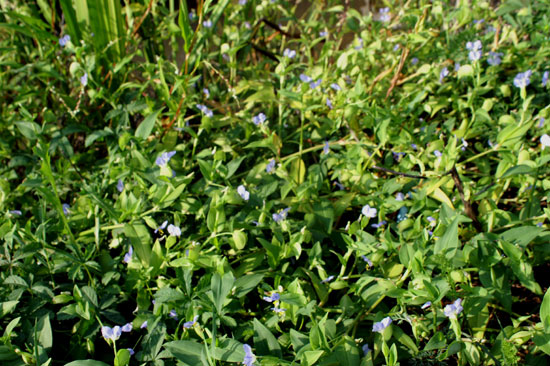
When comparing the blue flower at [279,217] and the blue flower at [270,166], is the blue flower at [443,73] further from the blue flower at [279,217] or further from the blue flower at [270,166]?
the blue flower at [279,217]

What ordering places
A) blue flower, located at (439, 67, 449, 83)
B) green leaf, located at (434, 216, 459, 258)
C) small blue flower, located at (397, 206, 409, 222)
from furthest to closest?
1. blue flower, located at (439, 67, 449, 83)
2. small blue flower, located at (397, 206, 409, 222)
3. green leaf, located at (434, 216, 459, 258)

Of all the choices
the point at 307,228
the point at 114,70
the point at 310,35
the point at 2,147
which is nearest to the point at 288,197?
the point at 307,228

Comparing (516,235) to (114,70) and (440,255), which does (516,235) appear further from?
(114,70)

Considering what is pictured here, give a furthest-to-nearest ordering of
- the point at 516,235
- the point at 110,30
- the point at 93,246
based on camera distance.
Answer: the point at 110,30 → the point at 93,246 → the point at 516,235

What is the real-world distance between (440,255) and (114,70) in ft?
3.83

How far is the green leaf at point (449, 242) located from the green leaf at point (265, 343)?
0.38 meters

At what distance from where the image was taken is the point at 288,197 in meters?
1.34

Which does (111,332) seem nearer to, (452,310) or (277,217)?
(277,217)

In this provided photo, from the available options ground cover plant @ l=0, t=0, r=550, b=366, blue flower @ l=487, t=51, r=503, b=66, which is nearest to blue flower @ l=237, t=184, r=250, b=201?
ground cover plant @ l=0, t=0, r=550, b=366

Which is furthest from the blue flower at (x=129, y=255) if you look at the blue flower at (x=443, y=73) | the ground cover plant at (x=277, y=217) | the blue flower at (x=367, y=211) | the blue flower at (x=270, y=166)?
the blue flower at (x=443, y=73)

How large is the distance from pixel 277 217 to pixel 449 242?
1.33 feet

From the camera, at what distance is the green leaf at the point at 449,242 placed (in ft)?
3.26

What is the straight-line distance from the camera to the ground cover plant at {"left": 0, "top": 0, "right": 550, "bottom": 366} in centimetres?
100

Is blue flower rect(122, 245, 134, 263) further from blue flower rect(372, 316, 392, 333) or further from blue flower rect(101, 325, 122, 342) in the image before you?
blue flower rect(372, 316, 392, 333)
